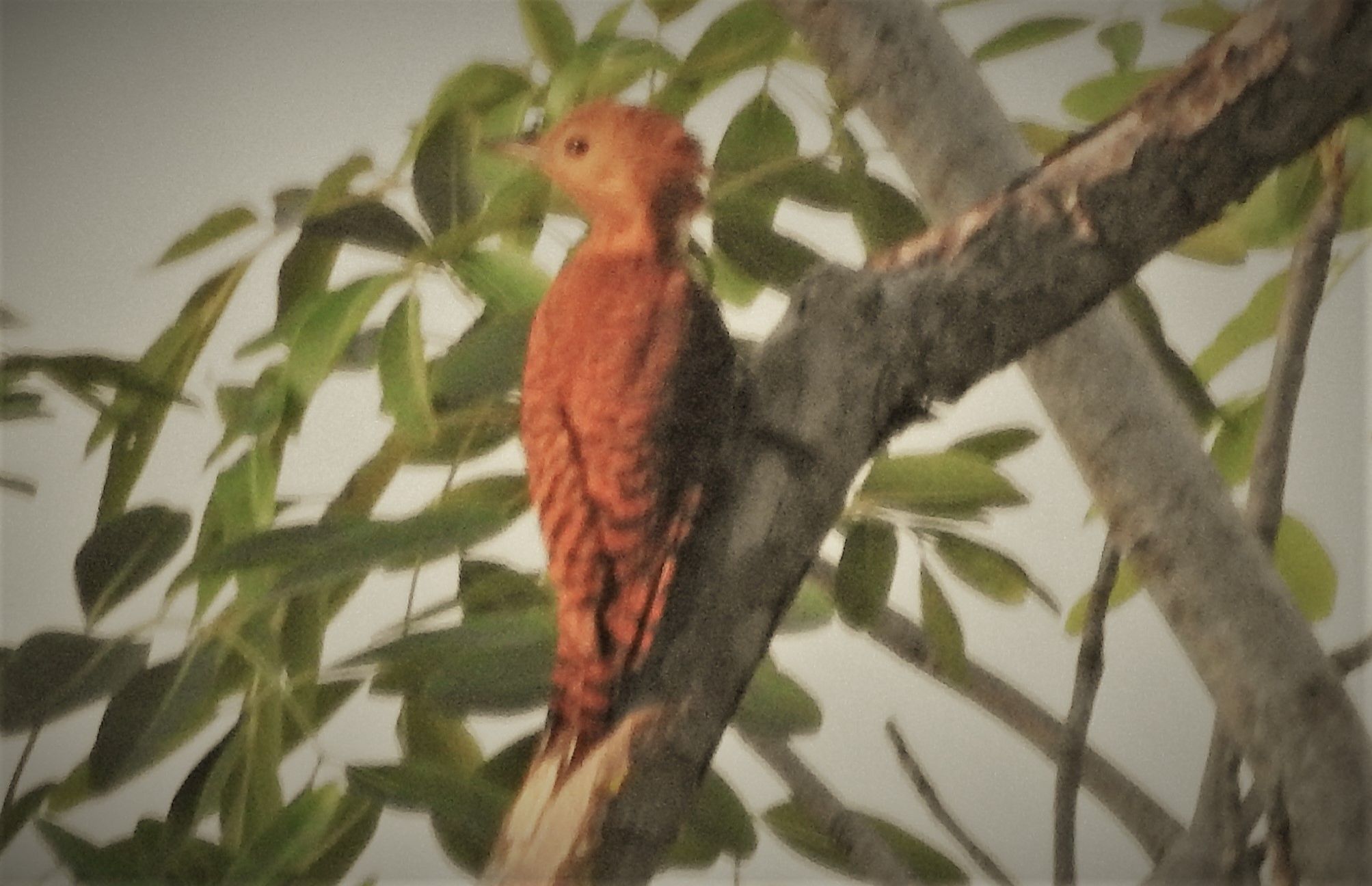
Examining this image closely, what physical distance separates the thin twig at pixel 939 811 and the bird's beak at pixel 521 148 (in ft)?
1.39

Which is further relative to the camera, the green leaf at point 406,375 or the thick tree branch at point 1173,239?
the green leaf at point 406,375

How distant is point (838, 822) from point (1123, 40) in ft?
1.80

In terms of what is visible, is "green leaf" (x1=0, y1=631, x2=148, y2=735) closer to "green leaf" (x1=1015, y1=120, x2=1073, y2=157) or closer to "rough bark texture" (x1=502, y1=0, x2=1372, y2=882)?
"rough bark texture" (x1=502, y1=0, x2=1372, y2=882)

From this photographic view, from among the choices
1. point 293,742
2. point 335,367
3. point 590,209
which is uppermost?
point 590,209

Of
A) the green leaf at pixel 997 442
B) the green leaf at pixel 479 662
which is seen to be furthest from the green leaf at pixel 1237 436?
the green leaf at pixel 479 662

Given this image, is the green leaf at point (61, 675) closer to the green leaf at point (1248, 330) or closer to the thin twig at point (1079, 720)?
the thin twig at point (1079, 720)

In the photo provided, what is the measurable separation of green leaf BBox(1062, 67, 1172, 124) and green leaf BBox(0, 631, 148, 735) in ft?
2.33

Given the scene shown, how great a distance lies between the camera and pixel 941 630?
771mm

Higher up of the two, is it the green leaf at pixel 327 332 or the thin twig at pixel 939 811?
the green leaf at pixel 327 332

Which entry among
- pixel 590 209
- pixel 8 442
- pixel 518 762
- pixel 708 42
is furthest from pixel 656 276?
pixel 8 442

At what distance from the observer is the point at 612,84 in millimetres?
791

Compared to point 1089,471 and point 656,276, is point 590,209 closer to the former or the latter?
point 656,276

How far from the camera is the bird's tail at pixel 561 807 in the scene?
0.66 meters

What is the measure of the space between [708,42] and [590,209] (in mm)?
157
